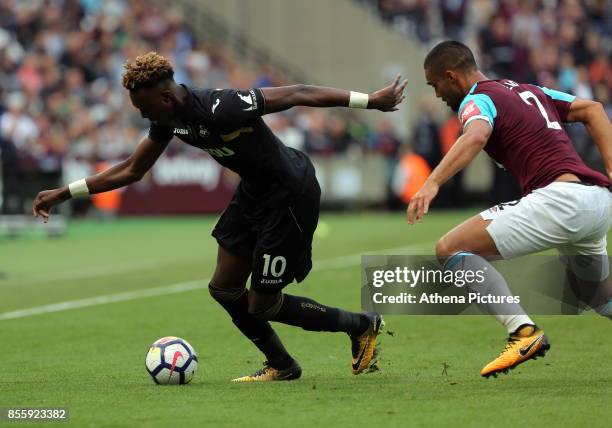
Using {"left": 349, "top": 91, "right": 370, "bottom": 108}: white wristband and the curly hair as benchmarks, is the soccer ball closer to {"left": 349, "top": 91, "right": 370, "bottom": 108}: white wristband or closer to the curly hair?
the curly hair

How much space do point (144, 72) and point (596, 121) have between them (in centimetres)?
279

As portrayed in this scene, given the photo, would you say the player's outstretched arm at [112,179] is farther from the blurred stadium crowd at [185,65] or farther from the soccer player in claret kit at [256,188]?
the blurred stadium crowd at [185,65]

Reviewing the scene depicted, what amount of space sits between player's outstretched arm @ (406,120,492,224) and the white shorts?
18.8 inches

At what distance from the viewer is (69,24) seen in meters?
30.4

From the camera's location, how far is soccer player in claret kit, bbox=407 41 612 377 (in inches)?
282

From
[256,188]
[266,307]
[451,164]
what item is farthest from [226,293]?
[451,164]

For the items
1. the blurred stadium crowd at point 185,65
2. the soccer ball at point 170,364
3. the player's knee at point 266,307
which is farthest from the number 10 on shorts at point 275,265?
the blurred stadium crowd at point 185,65

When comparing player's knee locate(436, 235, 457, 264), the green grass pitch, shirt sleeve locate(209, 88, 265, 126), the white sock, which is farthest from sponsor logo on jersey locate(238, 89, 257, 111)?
the green grass pitch

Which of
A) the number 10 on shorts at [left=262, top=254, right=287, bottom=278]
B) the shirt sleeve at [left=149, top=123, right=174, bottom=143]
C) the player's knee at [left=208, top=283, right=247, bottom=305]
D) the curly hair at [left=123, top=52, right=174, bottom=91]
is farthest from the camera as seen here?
the player's knee at [left=208, top=283, right=247, bottom=305]

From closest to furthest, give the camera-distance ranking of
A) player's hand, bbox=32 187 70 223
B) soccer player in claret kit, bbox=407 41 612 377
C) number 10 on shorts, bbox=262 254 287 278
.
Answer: soccer player in claret kit, bbox=407 41 612 377 < number 10 on shorts, bbox=262 254 287 278 < player's hand, bbox=32 187 70 223

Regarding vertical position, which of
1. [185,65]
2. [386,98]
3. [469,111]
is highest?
[185,65]

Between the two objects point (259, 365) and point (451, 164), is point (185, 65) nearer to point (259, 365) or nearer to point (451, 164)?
point (259, 365)

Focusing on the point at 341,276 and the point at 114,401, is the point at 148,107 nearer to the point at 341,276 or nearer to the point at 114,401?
the point at 114,401

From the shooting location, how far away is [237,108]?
7422 mm
